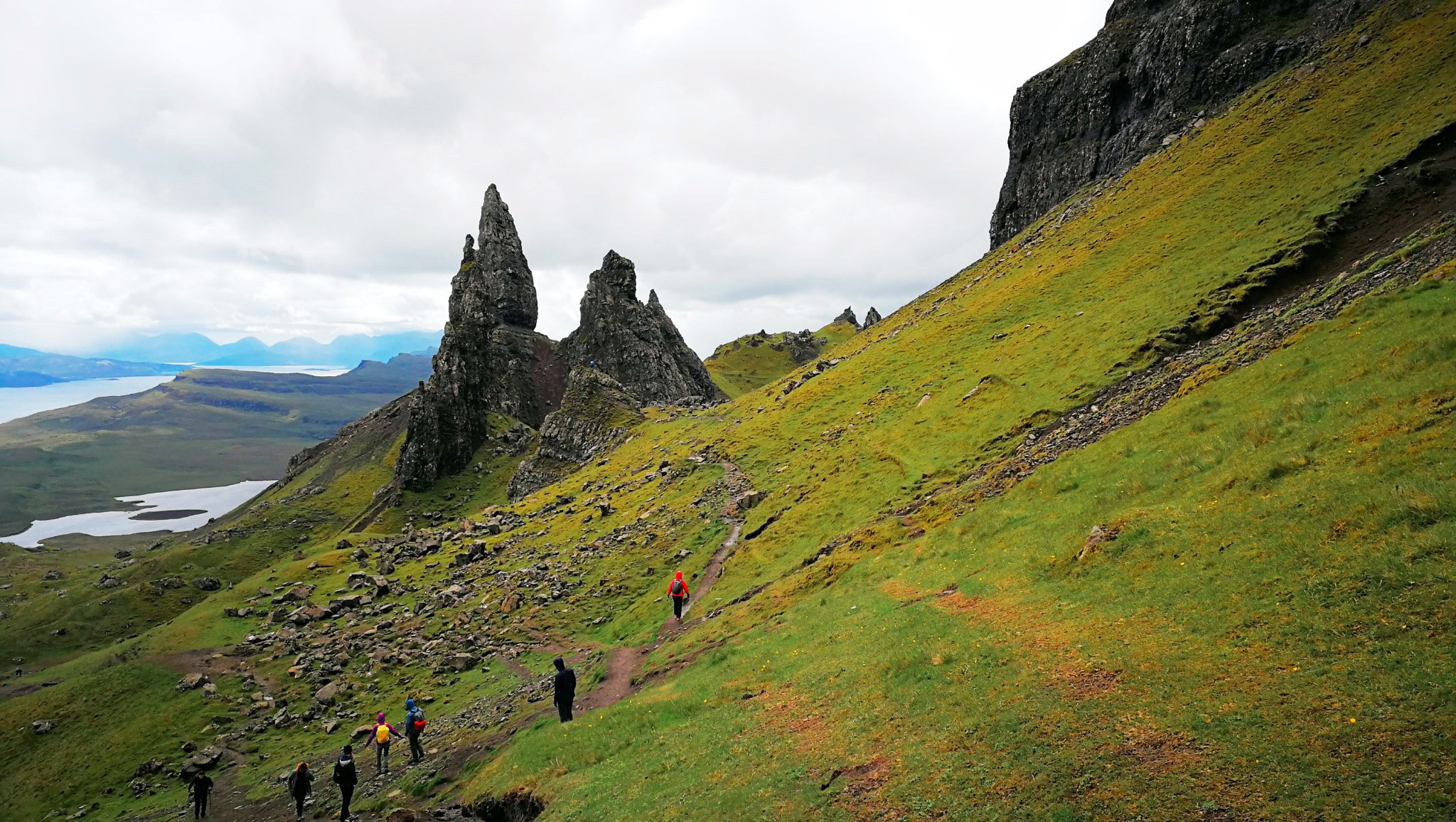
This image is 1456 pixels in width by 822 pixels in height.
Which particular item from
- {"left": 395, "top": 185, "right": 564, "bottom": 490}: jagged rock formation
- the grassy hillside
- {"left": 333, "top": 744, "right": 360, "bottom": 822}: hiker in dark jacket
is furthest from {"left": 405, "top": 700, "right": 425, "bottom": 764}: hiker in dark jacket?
{"left": 395, "top": 185, "right": 564, "bottom": 490}: jagged rock formation

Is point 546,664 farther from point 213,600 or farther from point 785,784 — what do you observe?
point 213,600

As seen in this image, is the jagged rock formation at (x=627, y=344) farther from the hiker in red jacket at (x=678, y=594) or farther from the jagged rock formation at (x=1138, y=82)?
the hiker in red jacket at (x=678, y=594)

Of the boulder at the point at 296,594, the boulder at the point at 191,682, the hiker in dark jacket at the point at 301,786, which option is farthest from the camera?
the boulder at the point at 296,594

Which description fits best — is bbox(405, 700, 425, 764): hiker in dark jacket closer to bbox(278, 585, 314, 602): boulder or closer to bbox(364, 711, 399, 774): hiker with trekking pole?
bbox(364, 711, 399, 774): hiker with trekking pole

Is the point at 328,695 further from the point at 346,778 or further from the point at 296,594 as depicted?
the point at 296,594

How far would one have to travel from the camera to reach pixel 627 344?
17900 centimetres

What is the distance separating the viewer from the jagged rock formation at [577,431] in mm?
123500

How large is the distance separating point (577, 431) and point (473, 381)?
45763mm

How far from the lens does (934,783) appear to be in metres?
14.9

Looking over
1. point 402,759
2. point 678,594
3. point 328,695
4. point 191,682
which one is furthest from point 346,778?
point 191,682

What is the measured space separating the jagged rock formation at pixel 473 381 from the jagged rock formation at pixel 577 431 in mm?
24933

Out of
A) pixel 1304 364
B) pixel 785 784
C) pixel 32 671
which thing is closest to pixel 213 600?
pixel 32 671

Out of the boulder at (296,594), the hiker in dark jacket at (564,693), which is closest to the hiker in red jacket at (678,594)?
the hiker in dark jacket at (564,693)

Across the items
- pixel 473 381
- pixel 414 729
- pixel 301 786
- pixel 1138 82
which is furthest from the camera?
pixel 473 381
